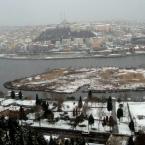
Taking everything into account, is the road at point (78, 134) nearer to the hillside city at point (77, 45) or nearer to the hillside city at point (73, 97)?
the hillside city at point (73, 97)

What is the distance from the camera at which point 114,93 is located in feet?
39.9

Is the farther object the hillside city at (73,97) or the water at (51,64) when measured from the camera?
the water at (51,64)

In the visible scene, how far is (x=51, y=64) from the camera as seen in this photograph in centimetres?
2008

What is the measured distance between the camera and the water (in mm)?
17548

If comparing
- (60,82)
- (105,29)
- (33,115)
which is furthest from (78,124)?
→ (105,29)

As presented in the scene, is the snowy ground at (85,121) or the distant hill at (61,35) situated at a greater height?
the distant hill at (61,35)

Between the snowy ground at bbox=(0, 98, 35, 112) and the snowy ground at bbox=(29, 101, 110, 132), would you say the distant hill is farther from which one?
the snowy ground at bbox=(29, 101, 110, 132)

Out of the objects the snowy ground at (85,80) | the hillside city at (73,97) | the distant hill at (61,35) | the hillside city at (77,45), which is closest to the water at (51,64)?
the hillside city at (73,97)

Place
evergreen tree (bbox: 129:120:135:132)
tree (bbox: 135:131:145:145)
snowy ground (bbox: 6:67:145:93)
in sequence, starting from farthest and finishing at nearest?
snowy ground (bbox: 6:67:145:93), evergreen tree (bbox: 129:120:135:132), tree (bbox: 135:131:145:145)

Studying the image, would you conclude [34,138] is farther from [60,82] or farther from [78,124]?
[60,82]

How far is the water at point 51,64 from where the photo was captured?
691 inches

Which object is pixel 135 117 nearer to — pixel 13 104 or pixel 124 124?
pixel 124 124

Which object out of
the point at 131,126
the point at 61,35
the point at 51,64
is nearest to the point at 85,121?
the point at 131,126

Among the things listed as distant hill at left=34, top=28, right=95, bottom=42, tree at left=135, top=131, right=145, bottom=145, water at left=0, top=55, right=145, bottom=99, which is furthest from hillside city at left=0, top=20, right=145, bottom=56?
tree at left=135, top=131, right=145, bottom=145
